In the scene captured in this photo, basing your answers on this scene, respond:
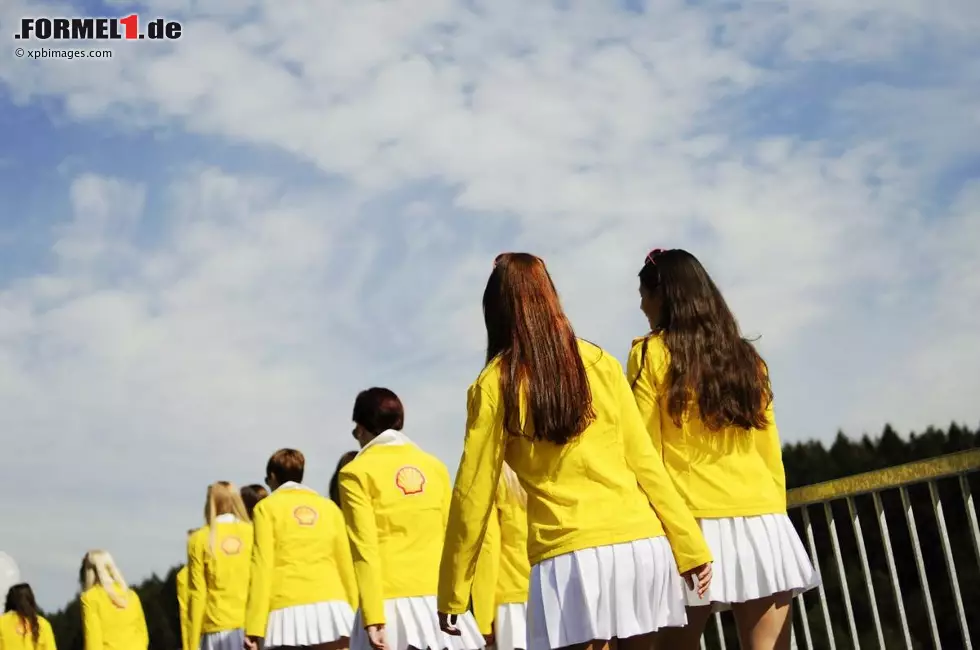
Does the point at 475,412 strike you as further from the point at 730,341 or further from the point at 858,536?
the point at 858,536

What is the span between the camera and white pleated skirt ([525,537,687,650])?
11.8ft

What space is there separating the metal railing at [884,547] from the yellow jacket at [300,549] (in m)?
2.30

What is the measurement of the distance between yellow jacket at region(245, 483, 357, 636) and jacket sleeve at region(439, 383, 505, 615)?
13.0 ft

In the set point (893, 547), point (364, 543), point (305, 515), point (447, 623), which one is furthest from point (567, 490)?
point (893, 547)

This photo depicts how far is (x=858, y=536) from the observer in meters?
5.80

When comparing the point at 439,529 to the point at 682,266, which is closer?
the point at 682,266

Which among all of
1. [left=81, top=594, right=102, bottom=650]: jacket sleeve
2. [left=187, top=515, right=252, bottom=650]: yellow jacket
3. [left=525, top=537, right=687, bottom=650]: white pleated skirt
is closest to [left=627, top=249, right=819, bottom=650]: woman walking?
[left=525, top=537, right=687, bottom=650]: white pleated skirt

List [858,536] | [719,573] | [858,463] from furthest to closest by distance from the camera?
[858,463] → [858,536] → [719,573]

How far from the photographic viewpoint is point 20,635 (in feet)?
45.4

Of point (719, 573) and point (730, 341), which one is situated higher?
point (730, 341)

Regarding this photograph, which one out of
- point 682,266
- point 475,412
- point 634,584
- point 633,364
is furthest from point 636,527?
point 682,266

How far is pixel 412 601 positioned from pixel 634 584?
2.48 meters

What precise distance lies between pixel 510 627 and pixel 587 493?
2.98m

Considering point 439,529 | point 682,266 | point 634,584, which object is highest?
point 682,266
